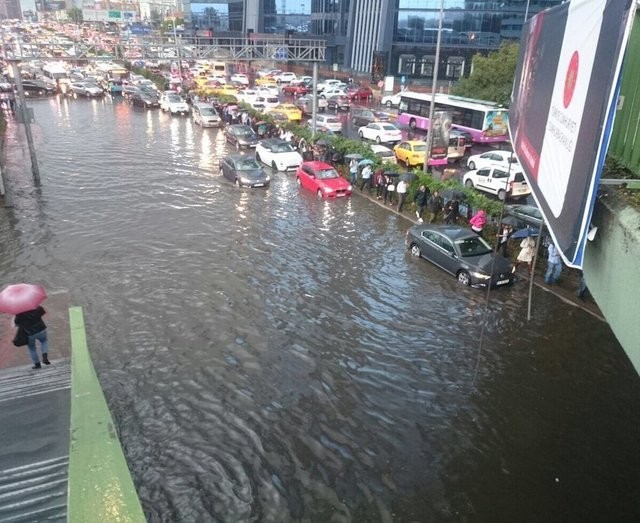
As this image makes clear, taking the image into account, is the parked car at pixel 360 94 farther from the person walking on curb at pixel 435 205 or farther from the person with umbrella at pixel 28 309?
the person with umbrella at pixel 28 309

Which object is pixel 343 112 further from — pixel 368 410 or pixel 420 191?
pixel 368 410

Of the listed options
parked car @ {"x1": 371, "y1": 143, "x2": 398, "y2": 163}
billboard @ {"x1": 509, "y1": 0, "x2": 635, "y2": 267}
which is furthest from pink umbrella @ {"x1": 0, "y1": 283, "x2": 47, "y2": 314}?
parked car @ {"x1": 371, "y1": 143, "x2": 398, "y2": 163}

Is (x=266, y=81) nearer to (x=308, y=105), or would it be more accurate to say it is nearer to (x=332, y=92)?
(x=332, y=92)

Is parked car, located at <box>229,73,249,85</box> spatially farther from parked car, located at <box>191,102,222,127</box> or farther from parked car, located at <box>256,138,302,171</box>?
parked car, located at <box>256,138,302,171</box>

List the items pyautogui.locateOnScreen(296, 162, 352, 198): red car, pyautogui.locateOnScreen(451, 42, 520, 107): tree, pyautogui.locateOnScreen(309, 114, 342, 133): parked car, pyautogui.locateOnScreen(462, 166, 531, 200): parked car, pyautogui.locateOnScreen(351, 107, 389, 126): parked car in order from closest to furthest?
pyautogui.locateOnScreen(462, 166, 531, 200): parked car, pyautogui.locateOnScreen(296, 162, 352, 198): red car, pyautogui.locateOnScreen(451, 42, 520, 107): tree, pyautogui.locateOnScreen(309, 114, 342, 133): parked car, pyautogui.locateOnScreen(351, 107, 389, 126): parked car

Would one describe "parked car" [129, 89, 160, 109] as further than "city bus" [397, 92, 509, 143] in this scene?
Yes

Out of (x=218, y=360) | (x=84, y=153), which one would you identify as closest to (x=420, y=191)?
(x=218, y=360)
